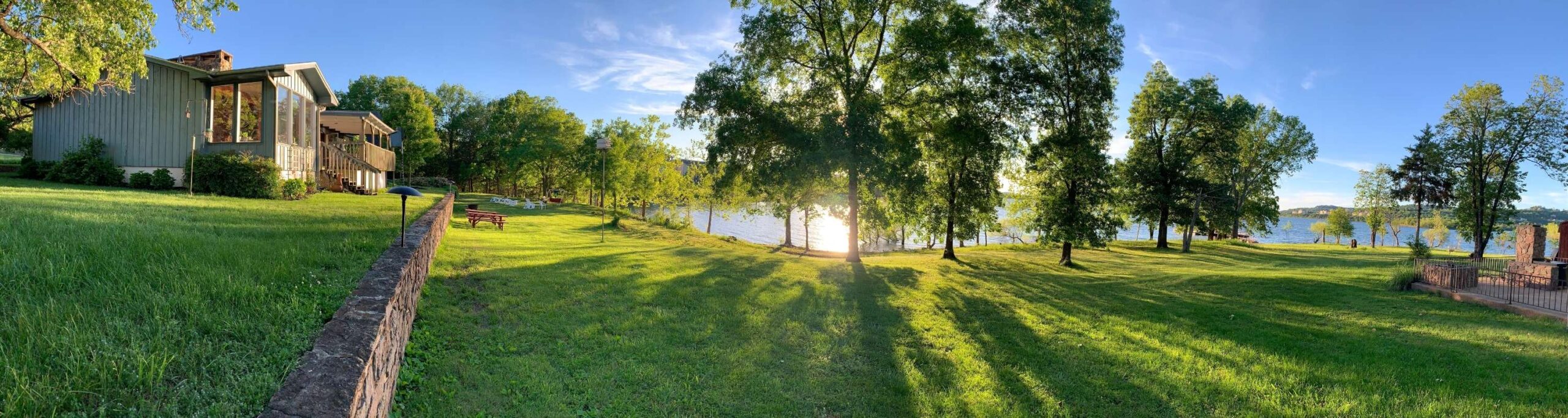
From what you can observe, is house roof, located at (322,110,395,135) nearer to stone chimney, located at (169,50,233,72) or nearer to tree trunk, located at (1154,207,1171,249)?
stone chimney, located at (169,50,233,72)

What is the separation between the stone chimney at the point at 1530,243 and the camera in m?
A: 13.4

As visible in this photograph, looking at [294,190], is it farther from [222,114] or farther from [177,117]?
[222,114]

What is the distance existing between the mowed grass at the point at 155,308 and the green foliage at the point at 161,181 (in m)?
9.96

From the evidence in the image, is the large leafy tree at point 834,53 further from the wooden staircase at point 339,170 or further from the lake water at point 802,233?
the lake water at point 802,233

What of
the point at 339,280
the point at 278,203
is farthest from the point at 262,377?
the point at 278,203

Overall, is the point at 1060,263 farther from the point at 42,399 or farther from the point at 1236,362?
the point at 42,399

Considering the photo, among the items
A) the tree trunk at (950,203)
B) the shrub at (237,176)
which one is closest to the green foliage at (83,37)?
the shrub at (237,176)

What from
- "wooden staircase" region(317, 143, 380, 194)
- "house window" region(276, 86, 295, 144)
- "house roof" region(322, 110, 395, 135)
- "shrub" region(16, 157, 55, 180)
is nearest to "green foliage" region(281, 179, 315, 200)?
"house window" region(276, 86, 295, 144)

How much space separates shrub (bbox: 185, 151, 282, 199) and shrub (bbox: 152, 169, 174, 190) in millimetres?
1336

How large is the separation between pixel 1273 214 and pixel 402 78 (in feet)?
223

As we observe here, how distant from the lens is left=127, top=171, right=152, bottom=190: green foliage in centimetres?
1525

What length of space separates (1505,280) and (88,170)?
35.6m

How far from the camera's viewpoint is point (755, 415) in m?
4.86

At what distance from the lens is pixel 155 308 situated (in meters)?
3.72
